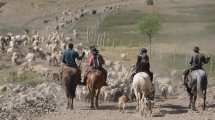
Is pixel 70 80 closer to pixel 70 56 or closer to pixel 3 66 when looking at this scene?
pixel 70 56

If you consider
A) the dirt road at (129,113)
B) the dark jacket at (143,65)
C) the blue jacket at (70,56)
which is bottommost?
the dirt road at (129,113)

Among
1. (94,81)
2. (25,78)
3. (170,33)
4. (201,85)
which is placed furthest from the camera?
(170,33)

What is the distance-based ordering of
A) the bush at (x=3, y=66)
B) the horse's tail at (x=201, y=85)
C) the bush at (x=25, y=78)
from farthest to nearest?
the bush at (x=3, y=66) → the bush at (x=25, y=78) → the horse's tail at (x=201, y=85)

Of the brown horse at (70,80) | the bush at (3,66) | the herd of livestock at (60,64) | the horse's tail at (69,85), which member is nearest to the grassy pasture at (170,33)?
the herd of livestock at (60,64)

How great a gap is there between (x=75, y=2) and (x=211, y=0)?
1002 inches

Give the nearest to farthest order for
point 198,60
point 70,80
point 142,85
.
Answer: point 142,85, point 198,60, point 70,80

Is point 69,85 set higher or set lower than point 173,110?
higher

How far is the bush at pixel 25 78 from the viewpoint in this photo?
18666mm

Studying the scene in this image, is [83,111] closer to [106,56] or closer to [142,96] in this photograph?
[142,96]

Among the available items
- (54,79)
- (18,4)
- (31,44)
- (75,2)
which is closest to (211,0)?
(75,2)

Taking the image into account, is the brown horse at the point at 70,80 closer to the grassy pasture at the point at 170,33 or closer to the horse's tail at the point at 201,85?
the horse's tail at the point at 201,85

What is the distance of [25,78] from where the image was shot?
19953mm

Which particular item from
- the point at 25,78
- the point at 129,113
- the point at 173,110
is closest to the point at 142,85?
the point at 129,113

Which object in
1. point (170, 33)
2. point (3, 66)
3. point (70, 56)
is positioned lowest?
point (3, 66)
